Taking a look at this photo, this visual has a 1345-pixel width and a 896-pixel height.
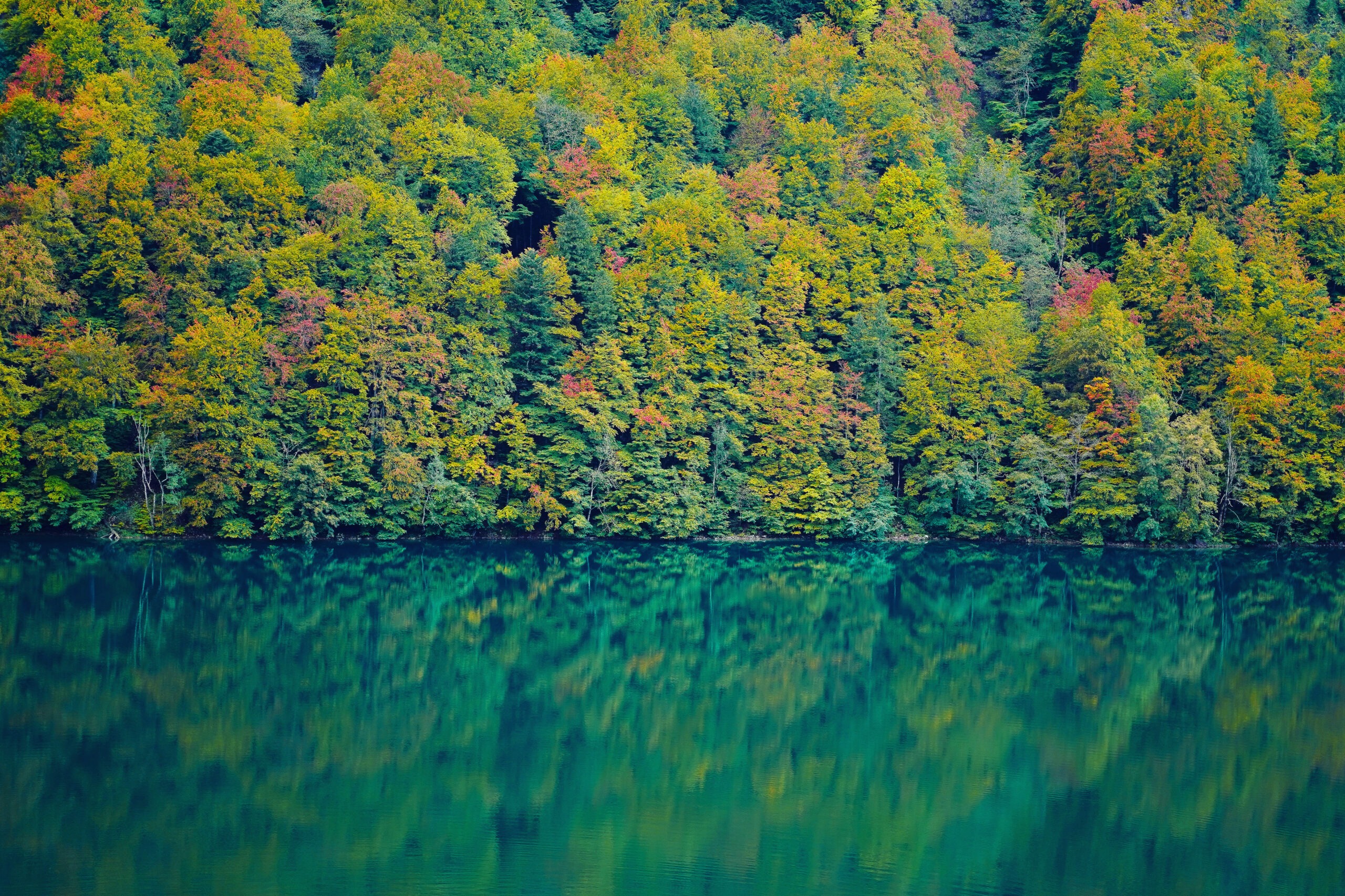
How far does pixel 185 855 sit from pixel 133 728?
5.91 meters

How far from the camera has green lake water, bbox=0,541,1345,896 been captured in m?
17.5

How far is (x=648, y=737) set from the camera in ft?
77.6

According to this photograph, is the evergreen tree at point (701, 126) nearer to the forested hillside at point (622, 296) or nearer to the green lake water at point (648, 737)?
the forested hillside at point (622, 296)

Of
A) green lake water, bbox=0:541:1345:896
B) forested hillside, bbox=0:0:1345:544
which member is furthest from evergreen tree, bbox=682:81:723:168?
green lake water, bbox=0:541:1345:896

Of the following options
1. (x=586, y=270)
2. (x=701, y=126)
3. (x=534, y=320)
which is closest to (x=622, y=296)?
(x=586, y=270)

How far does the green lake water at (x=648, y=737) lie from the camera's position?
57.5 feet

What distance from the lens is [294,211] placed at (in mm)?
53188

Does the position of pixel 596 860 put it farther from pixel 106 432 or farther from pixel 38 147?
pixel 38 147

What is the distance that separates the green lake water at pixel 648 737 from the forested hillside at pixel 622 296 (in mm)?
9960

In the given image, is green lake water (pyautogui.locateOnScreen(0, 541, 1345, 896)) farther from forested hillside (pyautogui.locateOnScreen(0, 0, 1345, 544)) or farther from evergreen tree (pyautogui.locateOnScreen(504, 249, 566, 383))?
evergreen tree (pyautogui.locateOnScreen(504, 249, 566, 383))

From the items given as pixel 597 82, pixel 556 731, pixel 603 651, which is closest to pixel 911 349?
pixel 597 82

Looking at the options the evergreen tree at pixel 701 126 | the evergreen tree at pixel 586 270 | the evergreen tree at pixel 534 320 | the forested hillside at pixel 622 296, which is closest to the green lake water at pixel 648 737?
the forested hillside at pixel 622 296

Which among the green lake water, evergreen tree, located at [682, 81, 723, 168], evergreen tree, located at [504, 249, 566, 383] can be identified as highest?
evergreen tree, located at [682, 81, 723, 168]

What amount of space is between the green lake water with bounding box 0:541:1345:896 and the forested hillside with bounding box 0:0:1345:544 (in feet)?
32.7
